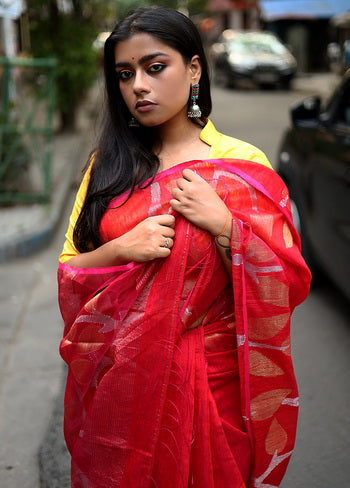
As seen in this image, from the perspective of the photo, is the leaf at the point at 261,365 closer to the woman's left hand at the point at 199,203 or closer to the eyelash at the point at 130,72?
the woman's left hand at the point at 199,203

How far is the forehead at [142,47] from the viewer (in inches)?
68.4

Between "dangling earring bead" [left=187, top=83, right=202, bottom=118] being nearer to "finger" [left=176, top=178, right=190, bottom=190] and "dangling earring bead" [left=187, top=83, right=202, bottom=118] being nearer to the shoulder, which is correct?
the shoulder

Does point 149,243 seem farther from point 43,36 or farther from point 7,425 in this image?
point 43,36

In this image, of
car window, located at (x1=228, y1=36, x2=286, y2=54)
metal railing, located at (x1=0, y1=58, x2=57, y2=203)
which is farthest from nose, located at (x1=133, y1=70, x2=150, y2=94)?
car window, located at (x1=228, y1=36, x2=286, y2=54)

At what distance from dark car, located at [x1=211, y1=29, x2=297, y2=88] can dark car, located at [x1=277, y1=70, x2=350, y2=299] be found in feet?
49.8

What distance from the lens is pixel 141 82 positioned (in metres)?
1.75

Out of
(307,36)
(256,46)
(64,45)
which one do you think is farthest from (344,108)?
(307,36)

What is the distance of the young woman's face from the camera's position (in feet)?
5.72

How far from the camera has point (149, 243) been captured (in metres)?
1.68

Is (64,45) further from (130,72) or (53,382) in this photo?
(130,72)

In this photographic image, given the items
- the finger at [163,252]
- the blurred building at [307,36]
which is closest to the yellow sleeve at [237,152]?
the finger at [163,252]

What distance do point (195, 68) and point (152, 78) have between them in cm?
15

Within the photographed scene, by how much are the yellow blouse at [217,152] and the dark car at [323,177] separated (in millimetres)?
1885

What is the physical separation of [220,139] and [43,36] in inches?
398
